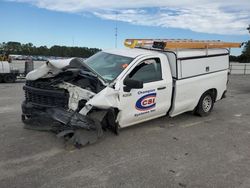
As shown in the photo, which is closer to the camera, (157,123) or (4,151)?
(4,151)

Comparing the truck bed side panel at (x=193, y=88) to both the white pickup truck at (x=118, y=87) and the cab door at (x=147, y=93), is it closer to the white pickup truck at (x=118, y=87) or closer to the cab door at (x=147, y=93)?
the white pickup truck at (x=118, y=87)

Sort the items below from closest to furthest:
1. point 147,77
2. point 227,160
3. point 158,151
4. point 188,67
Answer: point 227,160
point 158,151
point 147,77
point 188,67

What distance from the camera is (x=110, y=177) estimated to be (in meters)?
4.46

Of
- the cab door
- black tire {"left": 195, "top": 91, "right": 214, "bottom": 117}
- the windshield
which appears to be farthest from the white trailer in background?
the cab door

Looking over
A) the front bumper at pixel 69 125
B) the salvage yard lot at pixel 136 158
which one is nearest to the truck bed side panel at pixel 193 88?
the salvage yard lot at pixel 136 158

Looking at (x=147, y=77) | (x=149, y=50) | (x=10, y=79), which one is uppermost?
(x=149, y=50)

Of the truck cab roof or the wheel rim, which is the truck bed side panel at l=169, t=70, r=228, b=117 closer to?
the wheel rim

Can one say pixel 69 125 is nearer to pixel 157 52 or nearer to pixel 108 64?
pixel 108 64

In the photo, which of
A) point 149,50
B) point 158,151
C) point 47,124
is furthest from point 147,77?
point 47,124

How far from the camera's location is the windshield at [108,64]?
20.9 ft

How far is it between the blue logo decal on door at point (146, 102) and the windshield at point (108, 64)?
71 cm

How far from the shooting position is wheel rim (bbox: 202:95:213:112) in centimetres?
852

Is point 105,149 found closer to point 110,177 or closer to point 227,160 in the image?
point 110,177

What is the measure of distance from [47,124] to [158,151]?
2.11 meters
